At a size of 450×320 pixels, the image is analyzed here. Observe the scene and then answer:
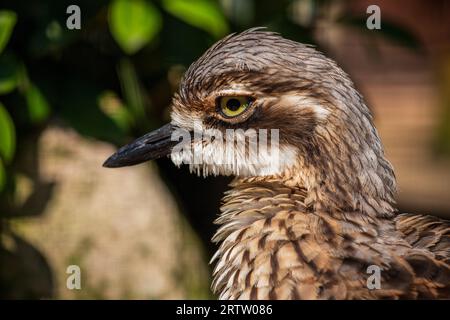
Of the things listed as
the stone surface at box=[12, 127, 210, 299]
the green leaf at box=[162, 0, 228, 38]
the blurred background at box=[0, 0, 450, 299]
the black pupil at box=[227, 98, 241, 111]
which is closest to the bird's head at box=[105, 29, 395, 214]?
the black pupil at box=[227, 98, 241, 111]

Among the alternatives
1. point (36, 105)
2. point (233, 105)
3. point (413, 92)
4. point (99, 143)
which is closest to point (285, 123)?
point (233, 105)

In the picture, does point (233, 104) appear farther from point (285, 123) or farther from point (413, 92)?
point (413, 92)

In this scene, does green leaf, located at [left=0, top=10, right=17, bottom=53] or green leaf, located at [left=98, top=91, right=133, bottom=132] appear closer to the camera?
green leaf, located at [left=0, top=10, right=17, bottom=53]

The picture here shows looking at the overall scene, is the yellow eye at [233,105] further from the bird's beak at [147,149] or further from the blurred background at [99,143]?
the blurred background at [99,143]

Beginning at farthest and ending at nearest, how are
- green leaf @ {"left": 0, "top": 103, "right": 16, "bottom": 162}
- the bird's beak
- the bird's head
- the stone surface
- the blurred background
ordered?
the stone surface, the blurred background, green leaf @ {"left": 0, "top": 103, "right": 16, "bottom": 162}, the bird's beak, the bird's head

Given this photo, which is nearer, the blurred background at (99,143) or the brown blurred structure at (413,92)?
the blurred background at (99,143)

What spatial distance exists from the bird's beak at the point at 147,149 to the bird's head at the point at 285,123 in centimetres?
8

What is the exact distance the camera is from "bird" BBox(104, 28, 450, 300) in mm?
2611

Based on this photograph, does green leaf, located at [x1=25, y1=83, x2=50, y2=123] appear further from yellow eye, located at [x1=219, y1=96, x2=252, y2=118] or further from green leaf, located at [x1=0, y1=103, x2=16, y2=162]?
yellow eye, located at [x1=219, y1=96, x2=252, y2=118]

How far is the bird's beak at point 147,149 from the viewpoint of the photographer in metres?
3.03

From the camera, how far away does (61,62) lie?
433cm

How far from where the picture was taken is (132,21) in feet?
11.8

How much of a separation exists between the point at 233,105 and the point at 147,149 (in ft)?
1.20

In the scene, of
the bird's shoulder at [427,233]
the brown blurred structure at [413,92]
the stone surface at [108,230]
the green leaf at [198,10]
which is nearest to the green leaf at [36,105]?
the stone surface at [108,230]
